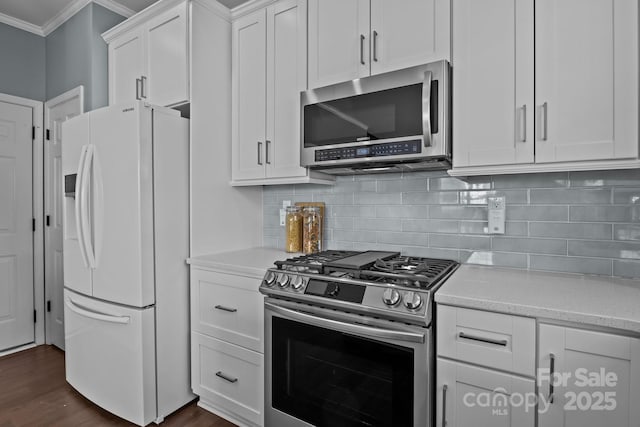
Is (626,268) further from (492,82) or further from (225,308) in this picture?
(225,308)

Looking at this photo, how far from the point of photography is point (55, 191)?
3275 mm

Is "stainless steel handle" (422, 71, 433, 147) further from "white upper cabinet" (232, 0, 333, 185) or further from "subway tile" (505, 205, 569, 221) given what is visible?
"white upper cabinet" (232, 0, 333, 185)

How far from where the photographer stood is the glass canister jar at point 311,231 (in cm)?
239

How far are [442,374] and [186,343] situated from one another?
159cm

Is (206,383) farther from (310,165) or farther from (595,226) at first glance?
(595,226)

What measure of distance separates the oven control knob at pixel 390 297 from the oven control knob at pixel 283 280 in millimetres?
510

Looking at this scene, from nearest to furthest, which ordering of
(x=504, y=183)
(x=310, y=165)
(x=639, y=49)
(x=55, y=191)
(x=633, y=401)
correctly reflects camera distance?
(x=633, y=401)
(x=639, y=49)
(x=504, y=183)
(x=310, y=165)
(x=55, y=191)

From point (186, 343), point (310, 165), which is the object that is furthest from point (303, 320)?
point (186, 343)

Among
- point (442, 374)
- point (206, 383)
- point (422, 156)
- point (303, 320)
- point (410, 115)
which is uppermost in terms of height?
point (410, 115)

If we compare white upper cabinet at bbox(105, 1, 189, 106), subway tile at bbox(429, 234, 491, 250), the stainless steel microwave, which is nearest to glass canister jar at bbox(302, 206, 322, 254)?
the stainless steel microwave

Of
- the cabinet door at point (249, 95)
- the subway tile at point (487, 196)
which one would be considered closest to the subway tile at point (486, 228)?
the subway tile at point (487, 196)

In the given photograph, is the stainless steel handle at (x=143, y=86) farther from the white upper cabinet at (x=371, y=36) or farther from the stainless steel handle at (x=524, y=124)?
the stainless steel handle at (x=524, y=124)

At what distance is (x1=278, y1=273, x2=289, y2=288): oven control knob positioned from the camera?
173 cm

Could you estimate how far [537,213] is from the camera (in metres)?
1.81
